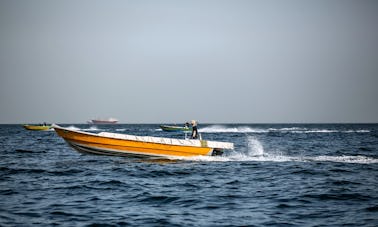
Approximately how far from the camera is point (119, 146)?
2212cm

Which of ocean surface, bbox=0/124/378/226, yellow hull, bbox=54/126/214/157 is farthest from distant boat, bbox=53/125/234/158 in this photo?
ocean surface, bbox=0/124/378/226

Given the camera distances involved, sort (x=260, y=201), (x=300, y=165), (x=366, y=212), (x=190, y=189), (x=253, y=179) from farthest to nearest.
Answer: (x=300, y=165) < (x=253, y=179) < (x=190, y=189) < (x=260, y=201) < (x=366, y=212)

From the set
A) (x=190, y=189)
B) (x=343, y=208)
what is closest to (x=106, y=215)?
(x=190, y=189)

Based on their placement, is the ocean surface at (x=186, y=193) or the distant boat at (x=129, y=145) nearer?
the ocean surface at (x=186, y=193)

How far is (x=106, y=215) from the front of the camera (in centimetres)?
1073

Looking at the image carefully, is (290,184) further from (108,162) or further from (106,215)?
(108,162)

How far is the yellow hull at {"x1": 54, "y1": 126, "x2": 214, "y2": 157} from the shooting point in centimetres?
2211

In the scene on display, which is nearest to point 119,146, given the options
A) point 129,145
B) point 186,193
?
point 129,145

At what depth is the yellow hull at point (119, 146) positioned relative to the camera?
22.1 meters

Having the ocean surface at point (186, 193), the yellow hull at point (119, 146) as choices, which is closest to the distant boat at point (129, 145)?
the yellow hull at point (119, 146)

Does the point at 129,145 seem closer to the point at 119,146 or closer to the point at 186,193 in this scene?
the point at 119,146

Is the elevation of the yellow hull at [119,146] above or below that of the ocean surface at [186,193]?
above

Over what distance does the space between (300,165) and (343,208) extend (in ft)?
33.3

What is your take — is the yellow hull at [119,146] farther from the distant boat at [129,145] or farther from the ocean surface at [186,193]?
the ocean surface at [186,193]
